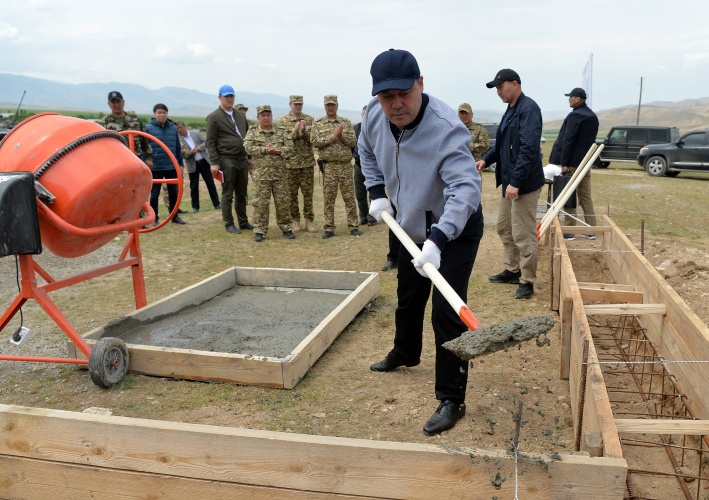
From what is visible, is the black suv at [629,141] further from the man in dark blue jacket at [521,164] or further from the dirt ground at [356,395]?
the dirt ground at [356,395]

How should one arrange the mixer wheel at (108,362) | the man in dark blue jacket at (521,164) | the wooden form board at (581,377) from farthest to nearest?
the man in dark blue jacket at (521,164)
the mixer wheel at (108,362)
the wooden form board at (581,377)

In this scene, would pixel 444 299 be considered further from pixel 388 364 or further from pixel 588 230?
pixel 588 230

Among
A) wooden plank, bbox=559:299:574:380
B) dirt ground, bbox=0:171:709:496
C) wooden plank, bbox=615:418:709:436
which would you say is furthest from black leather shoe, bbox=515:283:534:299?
wooden plank, bbox=615:418:709:436

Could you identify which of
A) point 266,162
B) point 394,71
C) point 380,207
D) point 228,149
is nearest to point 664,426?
point 380,207

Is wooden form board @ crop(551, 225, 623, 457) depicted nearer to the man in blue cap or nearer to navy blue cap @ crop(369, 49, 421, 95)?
navy blue cap @ crop(369, 49, 421, 95)

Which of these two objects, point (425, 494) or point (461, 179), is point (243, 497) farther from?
point (461, 179)

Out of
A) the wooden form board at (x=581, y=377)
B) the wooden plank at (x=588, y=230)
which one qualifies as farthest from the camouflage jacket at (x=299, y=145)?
the wooden form board at (x=581, y=377)

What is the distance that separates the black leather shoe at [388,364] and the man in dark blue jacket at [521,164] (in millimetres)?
2125

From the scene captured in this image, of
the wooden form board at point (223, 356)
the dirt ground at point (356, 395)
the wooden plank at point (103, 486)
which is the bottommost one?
the dirt ground at point (356, 395)

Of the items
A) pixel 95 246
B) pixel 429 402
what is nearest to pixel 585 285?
pixel 429 402

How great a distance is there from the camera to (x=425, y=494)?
210 centimetres

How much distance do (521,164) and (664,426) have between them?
321 cm

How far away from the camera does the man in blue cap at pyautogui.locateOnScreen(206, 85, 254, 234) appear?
9039mm

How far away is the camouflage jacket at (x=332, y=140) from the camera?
28.2 ft
